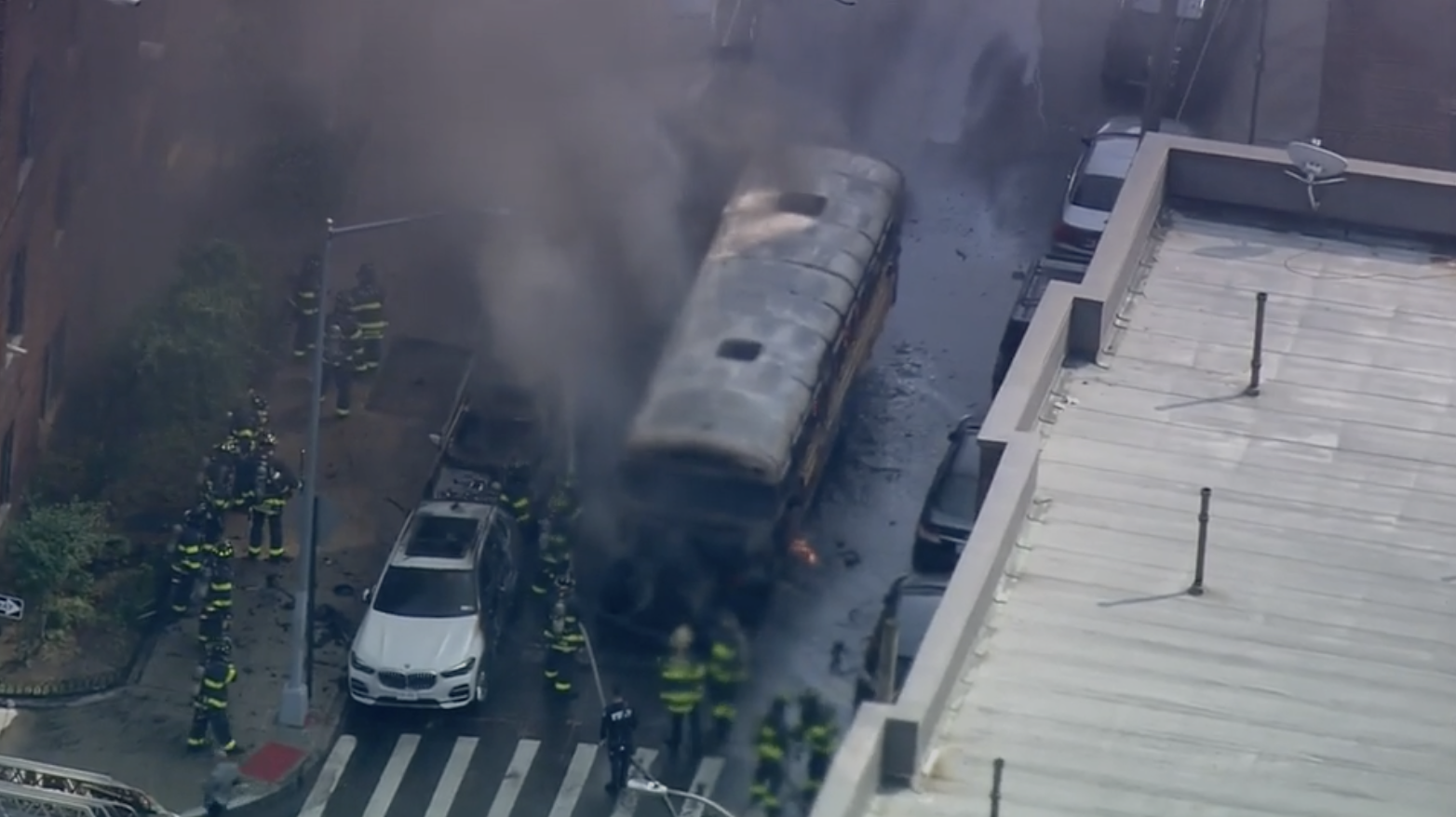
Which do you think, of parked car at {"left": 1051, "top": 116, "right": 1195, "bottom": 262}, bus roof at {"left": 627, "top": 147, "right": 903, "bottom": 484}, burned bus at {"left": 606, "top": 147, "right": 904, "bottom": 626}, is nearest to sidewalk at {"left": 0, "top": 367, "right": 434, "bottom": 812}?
burned bus at {"left": 606, "top": 147, "right": 904, "bottom": 626}

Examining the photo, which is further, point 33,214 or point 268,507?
point 33,214

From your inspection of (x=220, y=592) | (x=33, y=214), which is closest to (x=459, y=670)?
(x=220, y=592)

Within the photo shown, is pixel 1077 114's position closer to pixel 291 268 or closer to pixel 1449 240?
pixel 291 268

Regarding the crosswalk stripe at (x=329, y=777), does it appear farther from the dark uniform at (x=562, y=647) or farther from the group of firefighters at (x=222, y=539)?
the dark uniform at (x=562, y=647)

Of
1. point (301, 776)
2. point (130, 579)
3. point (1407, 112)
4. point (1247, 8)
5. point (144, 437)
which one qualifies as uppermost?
point (1247, 8)

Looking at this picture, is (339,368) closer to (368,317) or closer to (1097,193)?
(368,317)

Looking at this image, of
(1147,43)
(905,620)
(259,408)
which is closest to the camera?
(905,620)

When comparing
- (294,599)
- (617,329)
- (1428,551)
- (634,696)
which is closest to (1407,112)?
(617,329)
